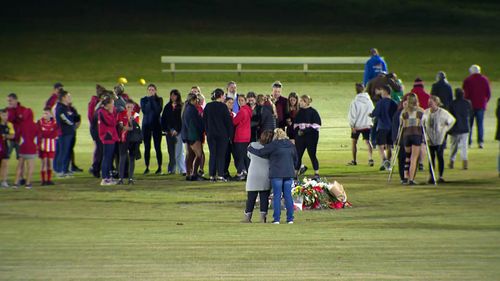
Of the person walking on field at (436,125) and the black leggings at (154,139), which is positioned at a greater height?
the person walking on field at (436,125)

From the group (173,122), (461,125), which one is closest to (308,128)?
(173,122)

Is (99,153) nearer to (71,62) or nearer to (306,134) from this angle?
(306,134)

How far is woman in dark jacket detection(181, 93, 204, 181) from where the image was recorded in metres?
26.0

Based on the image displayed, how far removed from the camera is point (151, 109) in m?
27.6

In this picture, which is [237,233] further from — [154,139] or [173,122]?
[154,139]

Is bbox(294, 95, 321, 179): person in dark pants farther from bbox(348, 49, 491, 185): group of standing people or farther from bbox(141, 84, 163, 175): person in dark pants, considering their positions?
bbox(141, 84, 163, 175): person in dark pants

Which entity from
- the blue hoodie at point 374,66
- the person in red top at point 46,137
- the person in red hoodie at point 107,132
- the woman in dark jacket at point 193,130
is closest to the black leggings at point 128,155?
the person in red hoodie at point 107,132

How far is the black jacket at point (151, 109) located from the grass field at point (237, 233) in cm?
148

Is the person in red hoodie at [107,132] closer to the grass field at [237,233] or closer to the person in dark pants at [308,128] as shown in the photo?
the grass field at [237,233]

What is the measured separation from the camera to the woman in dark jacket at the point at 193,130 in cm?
2605

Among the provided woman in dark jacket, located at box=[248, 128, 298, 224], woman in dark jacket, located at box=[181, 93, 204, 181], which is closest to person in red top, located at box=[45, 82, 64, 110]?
woman in dark jacket, located at box=[181, 93, 204, 181]

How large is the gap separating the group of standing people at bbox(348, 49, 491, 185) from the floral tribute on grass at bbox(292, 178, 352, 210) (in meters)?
3.62

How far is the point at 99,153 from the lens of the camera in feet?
88.3

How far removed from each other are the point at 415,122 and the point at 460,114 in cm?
393
